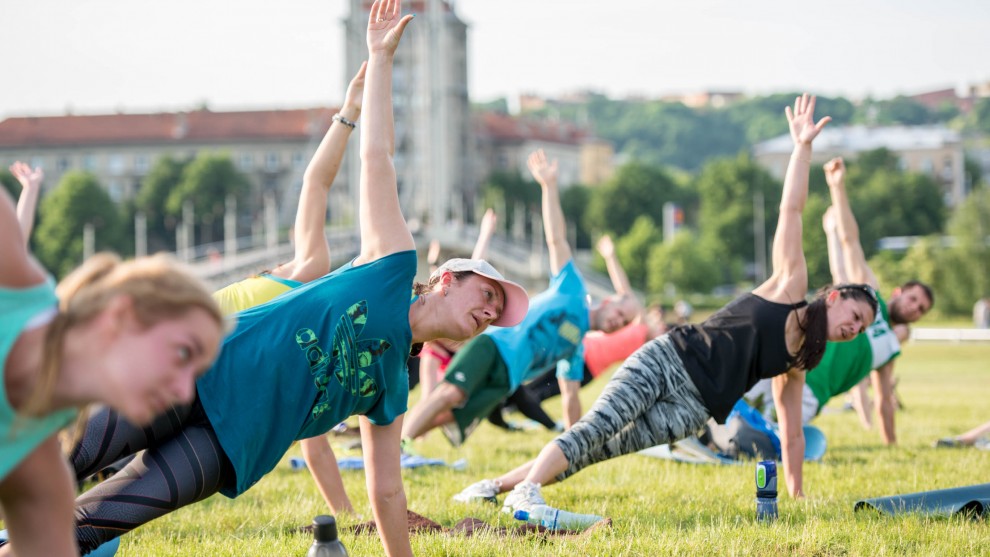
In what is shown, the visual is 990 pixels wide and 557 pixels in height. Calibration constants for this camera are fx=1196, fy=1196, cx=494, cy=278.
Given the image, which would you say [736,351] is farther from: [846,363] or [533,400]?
[533,400]

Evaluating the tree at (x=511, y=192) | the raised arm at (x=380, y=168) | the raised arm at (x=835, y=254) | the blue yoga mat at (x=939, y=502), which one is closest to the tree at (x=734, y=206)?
the tree at (x=511, y=192)

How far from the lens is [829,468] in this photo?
371 inches

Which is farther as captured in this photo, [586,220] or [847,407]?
[586,220]

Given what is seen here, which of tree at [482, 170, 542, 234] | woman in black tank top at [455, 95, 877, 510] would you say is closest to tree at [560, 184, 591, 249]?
tree at [482, 170, 542, 234]

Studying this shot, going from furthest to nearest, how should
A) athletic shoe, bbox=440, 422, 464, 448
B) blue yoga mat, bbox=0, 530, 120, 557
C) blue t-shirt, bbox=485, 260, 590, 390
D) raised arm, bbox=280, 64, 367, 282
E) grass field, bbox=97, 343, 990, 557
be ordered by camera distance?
athletic shoe, bbox=440, 422, 464, 448, blue t-shirt, bbox=485, 260, 590, 390, raised arm, bbox=280, 64, 367, 282, grass field, bbox=97, 343, 990, 557, blue yoga mat, bbox=0, 530, 120, 557

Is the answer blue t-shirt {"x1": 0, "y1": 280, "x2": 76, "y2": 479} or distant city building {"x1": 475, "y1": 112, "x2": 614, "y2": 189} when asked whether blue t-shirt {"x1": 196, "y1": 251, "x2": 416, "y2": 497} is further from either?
distant city building {"x1": 475, "y1": 112, "x2": 614, "y2": 189}

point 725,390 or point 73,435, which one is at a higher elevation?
point 73,435

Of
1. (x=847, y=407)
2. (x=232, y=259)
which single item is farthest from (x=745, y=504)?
(x=232, y=259)

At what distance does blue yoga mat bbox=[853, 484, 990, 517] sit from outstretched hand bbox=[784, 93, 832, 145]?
7.25 feet

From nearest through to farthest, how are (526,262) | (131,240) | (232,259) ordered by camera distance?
(232,259), (526,262), (131,240)

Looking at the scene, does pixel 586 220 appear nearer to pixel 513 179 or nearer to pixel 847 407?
pixel 513 179

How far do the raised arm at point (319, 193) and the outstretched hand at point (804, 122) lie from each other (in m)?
2.74

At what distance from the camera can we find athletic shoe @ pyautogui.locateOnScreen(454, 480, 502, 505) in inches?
302

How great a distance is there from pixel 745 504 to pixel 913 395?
14.7 meters
